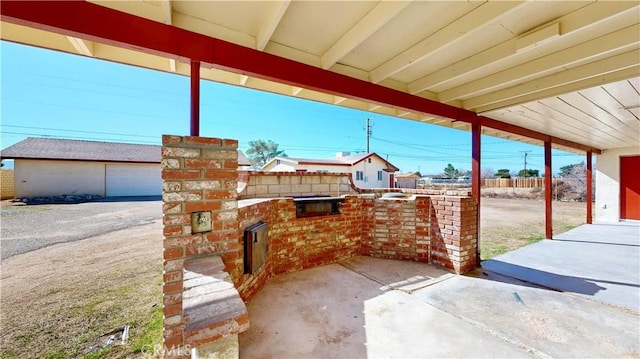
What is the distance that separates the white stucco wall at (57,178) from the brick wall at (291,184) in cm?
1767

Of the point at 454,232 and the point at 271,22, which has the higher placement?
the point at 271,22

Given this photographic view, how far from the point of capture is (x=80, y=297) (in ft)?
9.94

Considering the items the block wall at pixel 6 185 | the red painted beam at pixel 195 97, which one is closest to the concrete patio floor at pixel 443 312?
the red painted beam at pixel 195 97

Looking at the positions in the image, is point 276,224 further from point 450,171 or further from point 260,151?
point 450,171

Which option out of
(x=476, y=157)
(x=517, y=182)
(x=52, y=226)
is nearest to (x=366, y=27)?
(x=476, y=157)

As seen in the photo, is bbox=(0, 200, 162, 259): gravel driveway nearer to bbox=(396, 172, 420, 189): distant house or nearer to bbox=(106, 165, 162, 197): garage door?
bbox=(106, 165, 162, 197): garage door

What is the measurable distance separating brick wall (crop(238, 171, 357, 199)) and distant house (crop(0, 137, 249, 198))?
48.1ft

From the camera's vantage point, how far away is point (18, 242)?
222 inches

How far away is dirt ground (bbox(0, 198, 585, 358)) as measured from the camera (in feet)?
7.09

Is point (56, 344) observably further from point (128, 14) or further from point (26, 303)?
point (128, 14)

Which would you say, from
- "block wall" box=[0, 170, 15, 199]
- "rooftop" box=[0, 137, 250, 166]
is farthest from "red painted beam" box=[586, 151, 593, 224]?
"block wall" box=[0, 170, 15, 199]

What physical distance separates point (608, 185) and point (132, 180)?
25314mm

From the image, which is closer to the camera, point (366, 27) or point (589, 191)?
point (366, 27)

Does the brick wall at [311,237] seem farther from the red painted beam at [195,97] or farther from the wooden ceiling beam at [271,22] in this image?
the wooden ceiling beam at [271,22]
